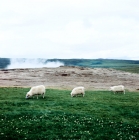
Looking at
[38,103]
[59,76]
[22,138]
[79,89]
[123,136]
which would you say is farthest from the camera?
[59,76]

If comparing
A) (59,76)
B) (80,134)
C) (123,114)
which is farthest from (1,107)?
(59,76)

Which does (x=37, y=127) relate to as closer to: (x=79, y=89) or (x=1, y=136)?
(x=1, y=136)

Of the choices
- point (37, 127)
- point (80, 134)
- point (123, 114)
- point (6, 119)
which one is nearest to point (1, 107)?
point (6, 119)

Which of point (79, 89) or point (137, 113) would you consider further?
point (79, 89)

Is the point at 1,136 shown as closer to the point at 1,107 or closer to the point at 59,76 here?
the point at 1,107

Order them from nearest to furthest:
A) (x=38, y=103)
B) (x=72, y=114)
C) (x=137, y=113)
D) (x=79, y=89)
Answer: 1. (x=72, y=114)
2. (x=137, y=113)
3. (x=38, y=103)
4. (x=79, y=89)

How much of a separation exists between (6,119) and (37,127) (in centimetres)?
297

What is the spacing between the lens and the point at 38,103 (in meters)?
24.5

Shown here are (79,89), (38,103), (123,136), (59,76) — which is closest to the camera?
(123,136)

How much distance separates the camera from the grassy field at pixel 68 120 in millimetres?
16297

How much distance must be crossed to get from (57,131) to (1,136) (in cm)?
367

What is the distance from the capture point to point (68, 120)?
19.3 m

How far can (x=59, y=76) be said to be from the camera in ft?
204

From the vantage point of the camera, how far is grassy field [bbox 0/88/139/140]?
16.3 metres
